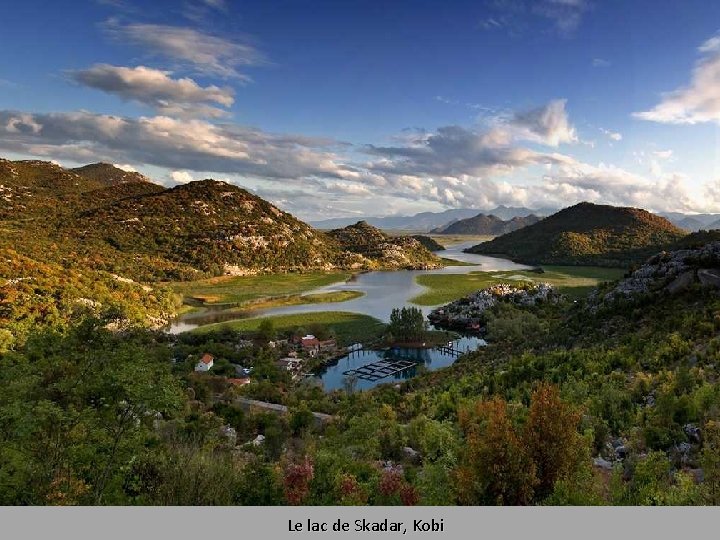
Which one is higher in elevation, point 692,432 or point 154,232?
point 154,232

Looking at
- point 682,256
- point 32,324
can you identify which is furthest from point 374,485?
point 32,324

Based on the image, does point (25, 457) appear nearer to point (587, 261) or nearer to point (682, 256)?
point (682, 256)

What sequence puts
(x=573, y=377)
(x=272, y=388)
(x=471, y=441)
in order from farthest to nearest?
(x=272, y=388)
(x=573, y=377)
(x=471, y=441)

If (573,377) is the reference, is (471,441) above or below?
above

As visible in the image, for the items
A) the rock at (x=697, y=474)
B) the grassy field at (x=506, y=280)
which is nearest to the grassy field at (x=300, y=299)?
the grassy field at (x=506, y=280)

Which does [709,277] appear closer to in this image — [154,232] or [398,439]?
Answer: [398,439]

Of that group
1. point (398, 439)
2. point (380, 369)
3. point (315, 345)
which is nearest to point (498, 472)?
point (398, 439)
